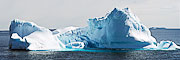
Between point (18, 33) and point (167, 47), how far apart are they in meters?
19.9

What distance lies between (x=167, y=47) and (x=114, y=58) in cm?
1339

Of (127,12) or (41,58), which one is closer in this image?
(41,58)

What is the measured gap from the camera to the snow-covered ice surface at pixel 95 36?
141 feet

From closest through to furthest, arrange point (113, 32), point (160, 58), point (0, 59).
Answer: point (0, 59), point (160, 58), point (113, 32)

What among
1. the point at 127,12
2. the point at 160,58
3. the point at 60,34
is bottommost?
the point at 160,58

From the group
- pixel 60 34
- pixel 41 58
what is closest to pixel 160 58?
pixel 41 58

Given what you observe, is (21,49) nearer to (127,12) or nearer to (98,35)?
(98,35)

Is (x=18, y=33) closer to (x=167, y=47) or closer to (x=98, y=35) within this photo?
(x=98, y=35)

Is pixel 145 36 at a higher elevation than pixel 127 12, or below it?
below

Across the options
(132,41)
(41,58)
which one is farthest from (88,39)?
(41,58)

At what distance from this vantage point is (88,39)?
48.6m

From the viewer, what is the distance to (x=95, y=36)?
48.2 meters

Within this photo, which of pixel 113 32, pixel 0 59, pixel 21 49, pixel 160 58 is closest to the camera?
pixel 0 59

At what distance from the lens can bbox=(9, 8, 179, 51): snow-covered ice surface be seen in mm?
43031
